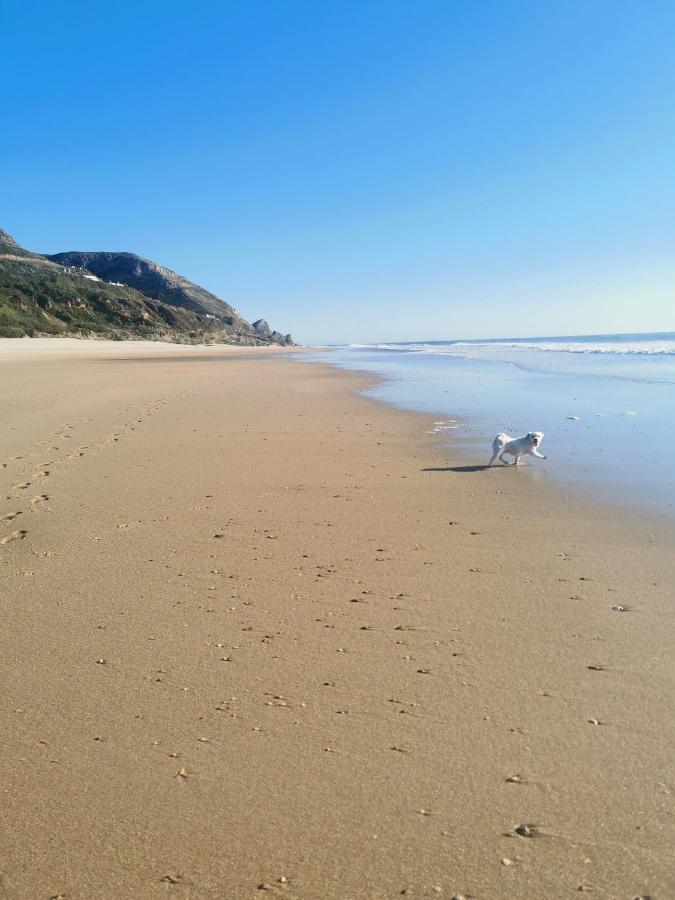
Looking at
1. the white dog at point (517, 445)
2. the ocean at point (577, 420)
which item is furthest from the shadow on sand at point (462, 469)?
the ocean at point (577, 420)

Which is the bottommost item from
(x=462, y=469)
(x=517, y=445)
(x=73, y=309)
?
(x=462, y=469)

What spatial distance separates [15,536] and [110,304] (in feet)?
214

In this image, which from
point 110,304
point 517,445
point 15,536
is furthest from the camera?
point 110,304

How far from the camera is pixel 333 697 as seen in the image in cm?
322

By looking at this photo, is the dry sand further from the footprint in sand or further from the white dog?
the white dog

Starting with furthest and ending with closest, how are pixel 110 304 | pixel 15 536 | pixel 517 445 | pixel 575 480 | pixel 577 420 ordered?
1. pixel 110 304
2. pixel 577 420
3. pixel 517 445
4. pixel 575 480
5. pixel 15 536

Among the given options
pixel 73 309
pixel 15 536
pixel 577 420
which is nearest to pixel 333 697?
pixel 15 536

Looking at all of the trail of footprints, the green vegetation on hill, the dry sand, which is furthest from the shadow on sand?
the green vegetation on hill

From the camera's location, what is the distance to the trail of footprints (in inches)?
244

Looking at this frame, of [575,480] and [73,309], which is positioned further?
[73,309]

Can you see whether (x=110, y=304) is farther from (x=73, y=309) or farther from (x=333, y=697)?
(x=333, y=697)

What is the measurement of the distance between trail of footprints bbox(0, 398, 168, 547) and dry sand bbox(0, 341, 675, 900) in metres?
0.09

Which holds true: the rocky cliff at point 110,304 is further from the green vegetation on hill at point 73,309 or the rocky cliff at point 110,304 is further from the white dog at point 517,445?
the white dog at point 517,445

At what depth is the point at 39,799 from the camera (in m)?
2.49
